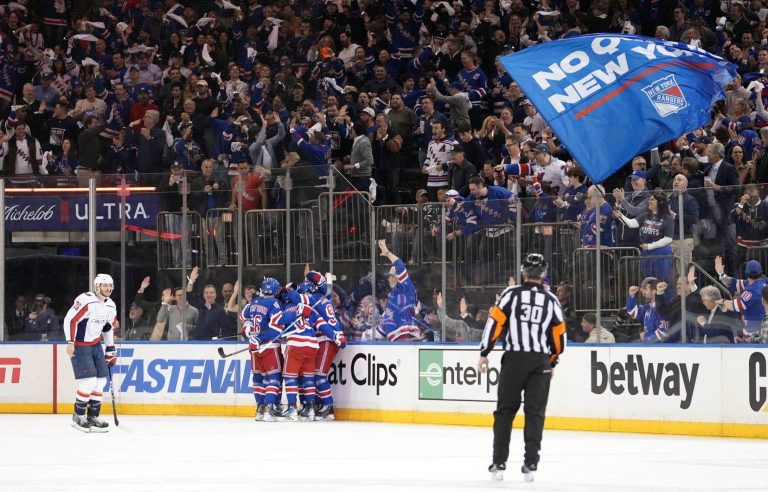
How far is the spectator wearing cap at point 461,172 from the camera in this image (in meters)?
18.1

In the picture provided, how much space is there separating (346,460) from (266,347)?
5526 mm

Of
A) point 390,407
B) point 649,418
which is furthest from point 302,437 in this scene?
point 649,418

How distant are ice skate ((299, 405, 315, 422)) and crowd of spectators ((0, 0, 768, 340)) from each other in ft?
3.66

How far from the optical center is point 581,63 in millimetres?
13797

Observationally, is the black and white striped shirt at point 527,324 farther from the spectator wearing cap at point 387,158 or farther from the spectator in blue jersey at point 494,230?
the spectator wearing cap at point 387,158

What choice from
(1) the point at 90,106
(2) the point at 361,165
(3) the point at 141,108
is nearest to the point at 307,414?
(2) the point at 361,165

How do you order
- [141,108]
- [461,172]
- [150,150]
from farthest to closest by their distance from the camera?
[141,108] → [150,150] → [461,172]

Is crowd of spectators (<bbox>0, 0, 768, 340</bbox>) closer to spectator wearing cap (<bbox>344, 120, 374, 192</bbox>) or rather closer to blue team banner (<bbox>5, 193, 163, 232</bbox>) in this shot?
spectator wearing cap (<bbox>344, 120, 374, 192</bbox>)

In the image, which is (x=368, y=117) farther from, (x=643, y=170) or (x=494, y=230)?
(x=643, y=170)

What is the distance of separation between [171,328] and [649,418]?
6701mm

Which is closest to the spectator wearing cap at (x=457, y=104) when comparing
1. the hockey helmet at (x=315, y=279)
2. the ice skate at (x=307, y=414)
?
the hockey helmet at (x=315, y=279)

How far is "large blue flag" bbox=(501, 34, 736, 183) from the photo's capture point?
13.6 meters

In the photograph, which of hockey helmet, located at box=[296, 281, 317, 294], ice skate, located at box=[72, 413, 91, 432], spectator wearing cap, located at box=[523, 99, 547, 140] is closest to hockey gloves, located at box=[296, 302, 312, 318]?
hockey helmet, located at box=[296, 281, 317, 294]

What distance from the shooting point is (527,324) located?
423 inches
